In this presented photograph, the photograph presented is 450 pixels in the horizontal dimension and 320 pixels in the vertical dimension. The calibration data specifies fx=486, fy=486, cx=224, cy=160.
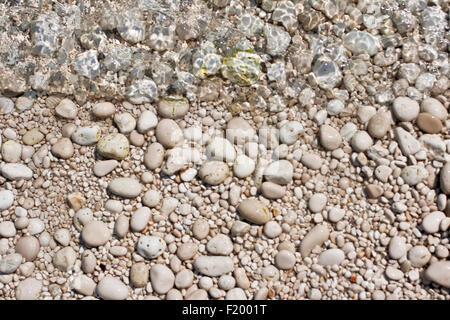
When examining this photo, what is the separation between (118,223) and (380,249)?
4.56 ft

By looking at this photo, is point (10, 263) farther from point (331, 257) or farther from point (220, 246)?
point (331, 257)

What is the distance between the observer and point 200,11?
3.08 metres

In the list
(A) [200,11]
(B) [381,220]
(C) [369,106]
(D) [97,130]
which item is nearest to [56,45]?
(D) [97,130]

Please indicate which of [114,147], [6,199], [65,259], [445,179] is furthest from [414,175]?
[6,199]

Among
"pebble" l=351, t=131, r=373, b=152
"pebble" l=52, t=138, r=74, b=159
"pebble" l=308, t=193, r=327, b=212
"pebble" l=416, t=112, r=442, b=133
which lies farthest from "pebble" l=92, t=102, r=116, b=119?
"pebble" l=416, t=112, r=442, b=133

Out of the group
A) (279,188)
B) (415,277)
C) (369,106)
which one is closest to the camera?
(415,277)

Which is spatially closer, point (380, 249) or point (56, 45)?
point (380, 249)

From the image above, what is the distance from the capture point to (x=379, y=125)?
2725 mm

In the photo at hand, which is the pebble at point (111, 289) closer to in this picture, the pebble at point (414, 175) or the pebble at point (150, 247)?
the pebble at point (150, 247)

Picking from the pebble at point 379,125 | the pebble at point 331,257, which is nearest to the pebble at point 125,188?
the pebble at point 331,257

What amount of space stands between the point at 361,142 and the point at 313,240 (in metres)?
0.61

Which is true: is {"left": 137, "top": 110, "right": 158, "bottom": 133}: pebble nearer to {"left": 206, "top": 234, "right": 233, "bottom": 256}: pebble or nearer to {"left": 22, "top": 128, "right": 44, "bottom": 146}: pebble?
{"left": 22, "top": 128, "right": 44, "bottom": 146}: pebble
